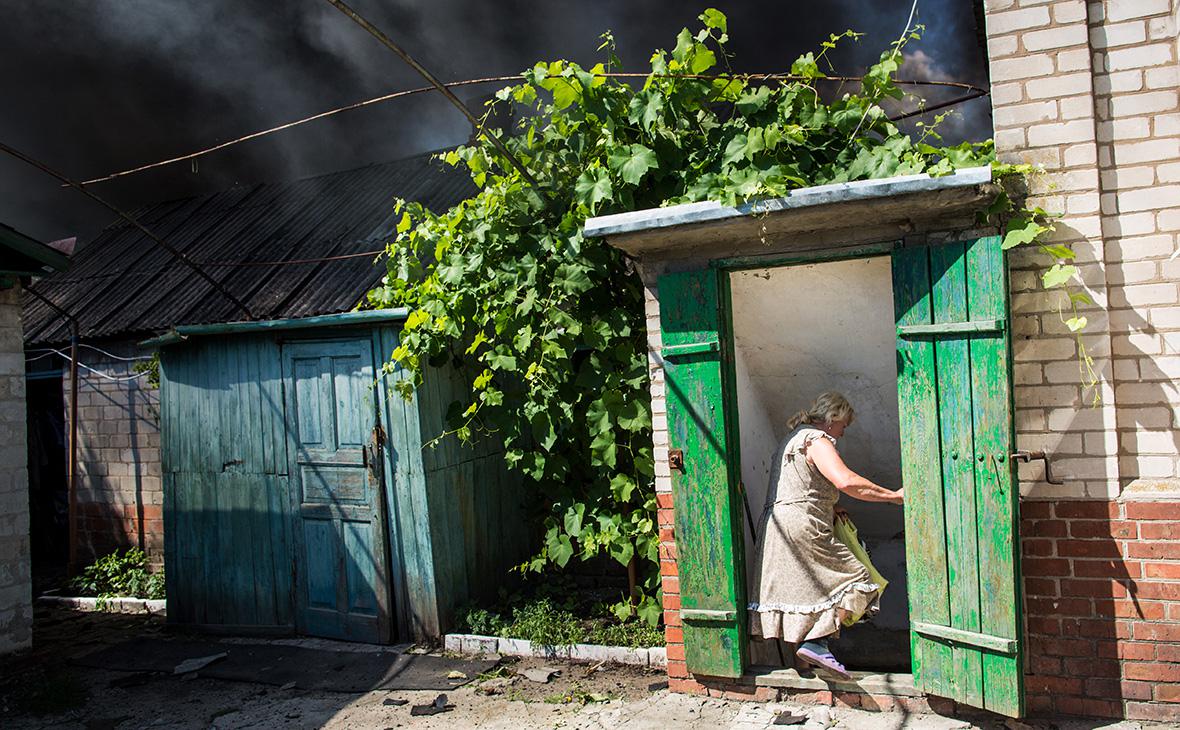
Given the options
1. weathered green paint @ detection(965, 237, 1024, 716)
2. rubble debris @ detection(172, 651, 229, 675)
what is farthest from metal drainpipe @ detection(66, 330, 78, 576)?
weathered green paint @ detection(965, 237, 1024, 716)

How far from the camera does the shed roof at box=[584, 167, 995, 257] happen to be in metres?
3.74

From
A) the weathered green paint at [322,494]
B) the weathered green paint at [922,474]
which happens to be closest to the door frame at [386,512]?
the weathered green paint at [322,494]

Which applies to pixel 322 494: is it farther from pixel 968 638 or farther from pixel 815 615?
pixel 968 638

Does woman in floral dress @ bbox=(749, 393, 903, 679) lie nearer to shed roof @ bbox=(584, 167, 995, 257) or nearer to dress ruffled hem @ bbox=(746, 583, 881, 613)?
dress ruffled hem @ bbox=(746, 583, 881, 613)

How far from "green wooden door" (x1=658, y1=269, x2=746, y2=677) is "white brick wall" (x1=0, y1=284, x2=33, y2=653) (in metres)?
5.24

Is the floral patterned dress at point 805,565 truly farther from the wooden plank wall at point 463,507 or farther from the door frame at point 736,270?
the wooden plank wall at point 463,507

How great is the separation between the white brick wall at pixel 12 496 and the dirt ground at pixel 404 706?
32cm

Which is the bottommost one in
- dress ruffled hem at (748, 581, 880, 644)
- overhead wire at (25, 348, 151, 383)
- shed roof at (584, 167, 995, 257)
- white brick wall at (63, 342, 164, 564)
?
dress ruffled hem at (748, 581, 880, 644)

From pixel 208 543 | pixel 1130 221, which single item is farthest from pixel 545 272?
pixel 208 543

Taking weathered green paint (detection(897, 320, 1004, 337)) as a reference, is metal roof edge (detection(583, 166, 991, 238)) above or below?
above

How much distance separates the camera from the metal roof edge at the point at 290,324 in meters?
6.00

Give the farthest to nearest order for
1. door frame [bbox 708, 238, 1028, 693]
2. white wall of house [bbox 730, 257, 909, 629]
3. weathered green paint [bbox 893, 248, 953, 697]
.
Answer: white wall of house [bbox 730, 257, 909, 629], door frame [bbox 708, 238, 1028, 693], weathered green paint [bbox 893, 248, 953, 697]

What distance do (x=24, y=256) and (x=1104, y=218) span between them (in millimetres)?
7287

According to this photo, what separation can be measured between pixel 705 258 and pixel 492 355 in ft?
5.30
